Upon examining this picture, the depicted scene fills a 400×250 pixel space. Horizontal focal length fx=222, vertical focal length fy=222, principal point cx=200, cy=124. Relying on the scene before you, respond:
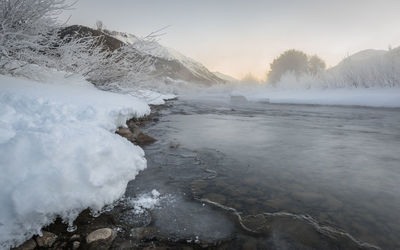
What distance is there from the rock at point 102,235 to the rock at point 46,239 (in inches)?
7.4

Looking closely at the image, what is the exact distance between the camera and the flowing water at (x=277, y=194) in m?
1.44

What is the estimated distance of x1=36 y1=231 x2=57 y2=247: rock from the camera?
1.26 metres

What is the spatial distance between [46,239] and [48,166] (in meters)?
0.45

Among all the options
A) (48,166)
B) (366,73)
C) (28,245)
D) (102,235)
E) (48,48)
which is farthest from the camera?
(366,73)

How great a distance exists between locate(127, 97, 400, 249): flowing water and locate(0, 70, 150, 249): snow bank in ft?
1.05

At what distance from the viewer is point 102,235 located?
136cm

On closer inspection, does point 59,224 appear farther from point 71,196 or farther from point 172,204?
point 172,204

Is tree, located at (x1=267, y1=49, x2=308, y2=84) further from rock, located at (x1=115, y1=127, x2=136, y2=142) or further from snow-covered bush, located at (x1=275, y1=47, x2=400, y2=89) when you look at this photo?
rock, located at (x1=115, y1=127, x2=136, y2=142)

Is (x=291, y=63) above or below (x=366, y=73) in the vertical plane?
above

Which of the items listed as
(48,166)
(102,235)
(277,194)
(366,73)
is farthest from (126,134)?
(366,73)

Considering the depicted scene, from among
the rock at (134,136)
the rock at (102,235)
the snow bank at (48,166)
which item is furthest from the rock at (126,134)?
the rock at (102,235)

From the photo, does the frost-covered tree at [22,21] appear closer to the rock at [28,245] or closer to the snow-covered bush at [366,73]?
the rock at [28,245]

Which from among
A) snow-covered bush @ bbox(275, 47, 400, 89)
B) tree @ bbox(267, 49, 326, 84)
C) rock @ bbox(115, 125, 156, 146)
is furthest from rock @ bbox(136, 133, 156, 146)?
tree @ bbox(267, 49, 326, 84)

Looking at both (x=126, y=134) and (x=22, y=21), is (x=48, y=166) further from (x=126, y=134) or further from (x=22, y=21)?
(x=22, y=21)
